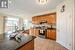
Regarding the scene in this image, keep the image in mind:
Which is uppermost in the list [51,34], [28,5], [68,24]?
[28,5]

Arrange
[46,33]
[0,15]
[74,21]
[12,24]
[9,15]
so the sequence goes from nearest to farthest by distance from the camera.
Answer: [74,21]
[46,33]
[0,15]
[9,15]
[12,24]

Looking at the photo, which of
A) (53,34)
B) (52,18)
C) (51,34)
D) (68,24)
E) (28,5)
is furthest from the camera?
(52,18)

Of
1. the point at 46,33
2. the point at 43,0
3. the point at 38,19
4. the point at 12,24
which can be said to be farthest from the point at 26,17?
the point at 43,0

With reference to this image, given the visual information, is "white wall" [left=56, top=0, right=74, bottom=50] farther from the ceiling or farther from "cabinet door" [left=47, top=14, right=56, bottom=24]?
"cabinet door" [left=47, top=14, right=56, bottom=24]

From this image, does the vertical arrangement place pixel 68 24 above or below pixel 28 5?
below

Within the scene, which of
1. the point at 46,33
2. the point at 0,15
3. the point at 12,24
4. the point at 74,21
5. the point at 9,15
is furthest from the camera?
the point at 12,24

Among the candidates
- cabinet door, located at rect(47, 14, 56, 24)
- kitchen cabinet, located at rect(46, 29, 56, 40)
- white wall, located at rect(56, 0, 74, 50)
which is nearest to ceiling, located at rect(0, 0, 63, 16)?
cabinet door, located at rect(47, 14, 56, 24)

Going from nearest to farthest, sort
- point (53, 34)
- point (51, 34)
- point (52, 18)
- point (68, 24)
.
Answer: point (68, 24), point (53, 34), point (51, 34), point (52, 18)

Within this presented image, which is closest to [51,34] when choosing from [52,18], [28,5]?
Result: [52,18]

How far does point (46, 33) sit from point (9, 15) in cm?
493

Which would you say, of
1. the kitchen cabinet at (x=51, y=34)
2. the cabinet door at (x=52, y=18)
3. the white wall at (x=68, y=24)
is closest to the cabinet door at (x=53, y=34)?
the kitchen cabinet at (x=51, y=34)

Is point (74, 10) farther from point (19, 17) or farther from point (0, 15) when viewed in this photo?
point (19, 17)

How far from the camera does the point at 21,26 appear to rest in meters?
13.1

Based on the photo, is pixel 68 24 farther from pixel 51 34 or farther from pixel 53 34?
pixel 51 34
